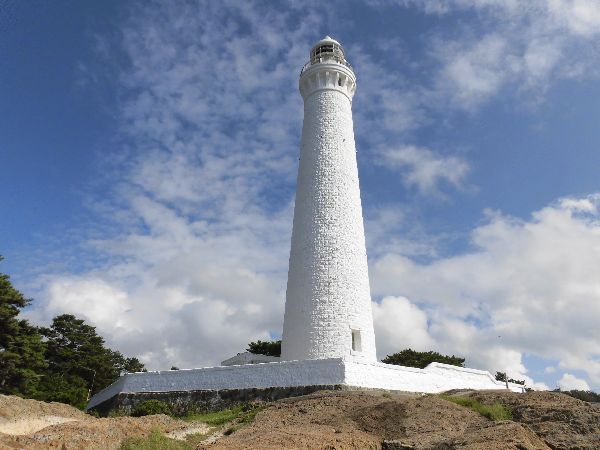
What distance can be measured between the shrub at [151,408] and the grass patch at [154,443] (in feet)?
24.5

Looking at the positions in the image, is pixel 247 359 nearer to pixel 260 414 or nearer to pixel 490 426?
pixel 260 414

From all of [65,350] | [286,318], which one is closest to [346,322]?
[286,318]

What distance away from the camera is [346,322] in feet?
73.8

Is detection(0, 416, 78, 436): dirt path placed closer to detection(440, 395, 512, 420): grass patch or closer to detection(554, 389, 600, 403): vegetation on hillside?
detection(440, 395, 512, 420): grass patch

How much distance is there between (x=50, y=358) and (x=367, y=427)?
33.7 metres

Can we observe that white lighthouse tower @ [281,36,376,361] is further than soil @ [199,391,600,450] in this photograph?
Yes

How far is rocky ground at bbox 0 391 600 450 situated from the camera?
10102 mm

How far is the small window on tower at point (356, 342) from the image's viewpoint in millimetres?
22594

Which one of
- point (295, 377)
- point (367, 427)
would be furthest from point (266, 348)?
point (367, 427)

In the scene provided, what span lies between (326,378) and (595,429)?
10065mm

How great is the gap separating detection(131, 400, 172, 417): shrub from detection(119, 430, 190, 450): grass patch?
746cm

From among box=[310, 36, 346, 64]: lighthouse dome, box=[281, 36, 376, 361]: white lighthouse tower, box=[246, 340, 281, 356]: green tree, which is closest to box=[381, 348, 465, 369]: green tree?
box=[246, 340, 281, 356]: green tree

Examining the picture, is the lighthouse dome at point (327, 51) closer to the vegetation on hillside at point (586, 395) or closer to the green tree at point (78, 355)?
the vegetation on hillside at point (586, 395)

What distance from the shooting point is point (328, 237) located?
78.7ft
